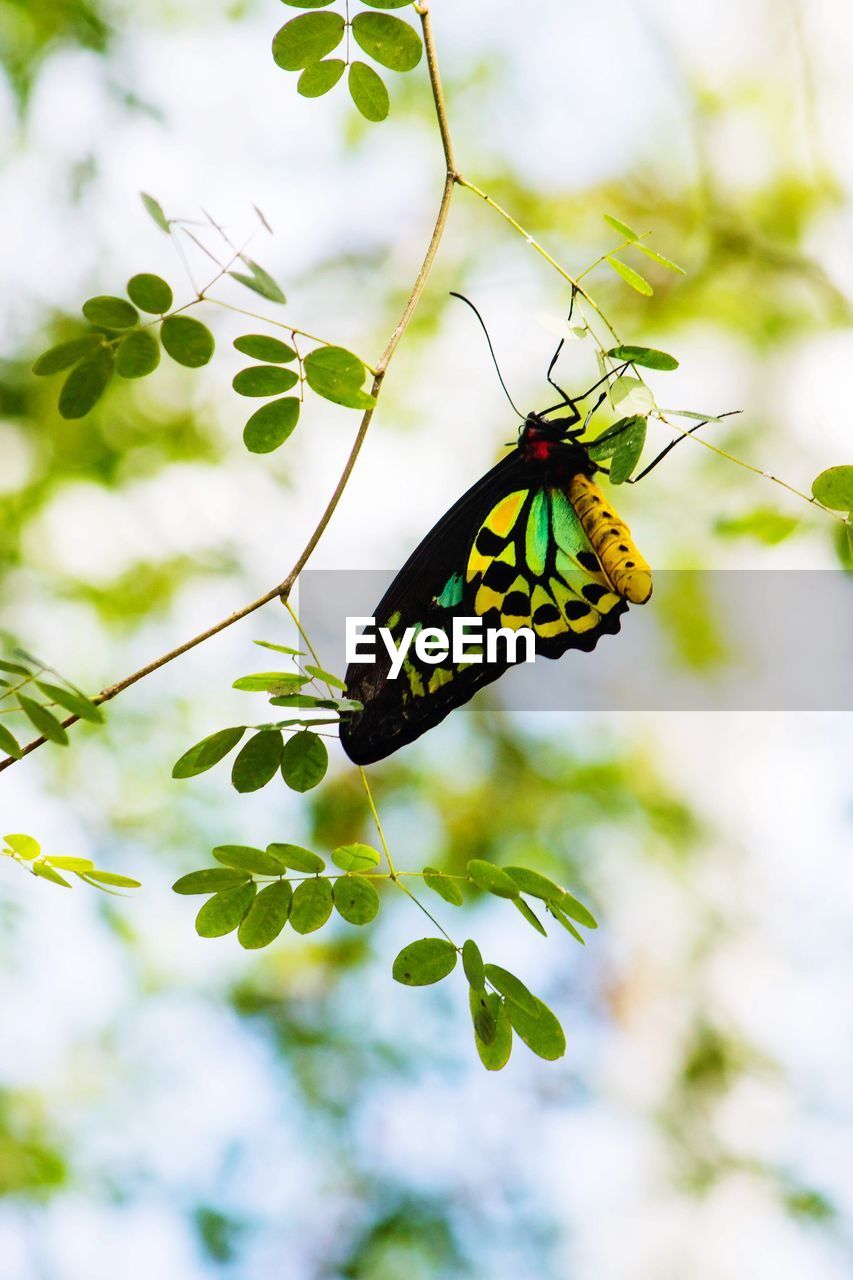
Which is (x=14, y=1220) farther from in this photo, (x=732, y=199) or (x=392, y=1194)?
(x=732, y=199)

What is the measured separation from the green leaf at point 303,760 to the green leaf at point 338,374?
372 mm

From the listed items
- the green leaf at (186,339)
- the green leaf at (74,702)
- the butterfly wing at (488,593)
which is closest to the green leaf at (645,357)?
the butterfly wing at (488,593)

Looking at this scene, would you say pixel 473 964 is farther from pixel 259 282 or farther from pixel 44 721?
pixel 259 282

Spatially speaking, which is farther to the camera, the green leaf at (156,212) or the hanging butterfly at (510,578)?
the hanging butterfly at (510,578)

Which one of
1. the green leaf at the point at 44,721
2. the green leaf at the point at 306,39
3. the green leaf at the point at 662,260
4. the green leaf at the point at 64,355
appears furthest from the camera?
the green leaf at the point at 306,39

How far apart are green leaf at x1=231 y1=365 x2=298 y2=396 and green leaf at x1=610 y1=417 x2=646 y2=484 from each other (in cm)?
36

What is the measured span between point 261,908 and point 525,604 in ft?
1.55

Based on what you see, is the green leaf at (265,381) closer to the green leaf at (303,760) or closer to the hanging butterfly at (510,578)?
the hanging butterfly at (510,578)

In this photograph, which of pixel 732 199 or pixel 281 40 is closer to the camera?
pixel 281 40

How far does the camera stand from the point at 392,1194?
5.58 meters

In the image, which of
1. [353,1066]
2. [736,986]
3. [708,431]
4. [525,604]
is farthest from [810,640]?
[525,604]

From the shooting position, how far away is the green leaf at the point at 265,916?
1.23 metres

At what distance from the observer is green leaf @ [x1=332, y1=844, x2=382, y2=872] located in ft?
3.91

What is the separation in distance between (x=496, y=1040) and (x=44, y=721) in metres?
0.63
